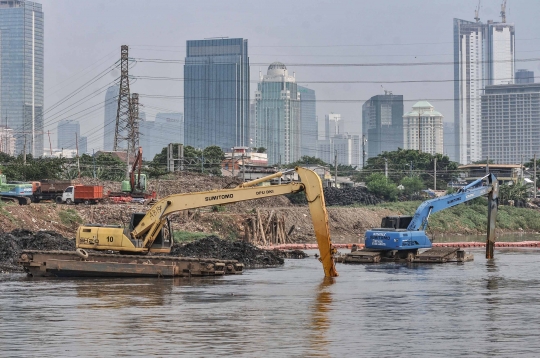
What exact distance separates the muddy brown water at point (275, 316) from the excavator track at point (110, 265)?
542 mm

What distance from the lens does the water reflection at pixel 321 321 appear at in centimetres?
2362

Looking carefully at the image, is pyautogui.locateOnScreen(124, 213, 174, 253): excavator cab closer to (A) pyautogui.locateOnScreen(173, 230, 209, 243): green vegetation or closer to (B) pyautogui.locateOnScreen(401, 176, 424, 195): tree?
(A) pyautogui.locateOnScreen(173, 230, 209, 243): green vegetation

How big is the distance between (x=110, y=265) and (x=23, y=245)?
9082 millimetres

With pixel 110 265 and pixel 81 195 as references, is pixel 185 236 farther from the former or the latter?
pixel 110 265

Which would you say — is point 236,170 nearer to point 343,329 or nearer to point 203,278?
point 203,278

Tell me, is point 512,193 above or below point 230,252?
above

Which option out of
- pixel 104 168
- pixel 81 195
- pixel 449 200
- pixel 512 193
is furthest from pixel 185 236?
pixel 512 193

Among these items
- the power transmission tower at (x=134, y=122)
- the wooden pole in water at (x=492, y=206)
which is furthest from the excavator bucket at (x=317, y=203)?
the power transmission tower at (x=134, y=122)

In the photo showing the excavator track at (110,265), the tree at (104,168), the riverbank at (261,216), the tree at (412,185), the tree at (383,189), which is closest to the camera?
the excavator track at (110,265)

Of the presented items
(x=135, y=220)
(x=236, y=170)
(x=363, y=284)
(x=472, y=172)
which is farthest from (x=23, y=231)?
(x=472, y=172)

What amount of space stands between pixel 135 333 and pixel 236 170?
6042 inches

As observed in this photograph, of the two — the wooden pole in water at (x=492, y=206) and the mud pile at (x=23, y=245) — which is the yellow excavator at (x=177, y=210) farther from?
the wooden pole in water at (x=492, y=206)

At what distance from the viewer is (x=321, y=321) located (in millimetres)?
28656

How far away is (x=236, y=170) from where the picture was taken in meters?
179
